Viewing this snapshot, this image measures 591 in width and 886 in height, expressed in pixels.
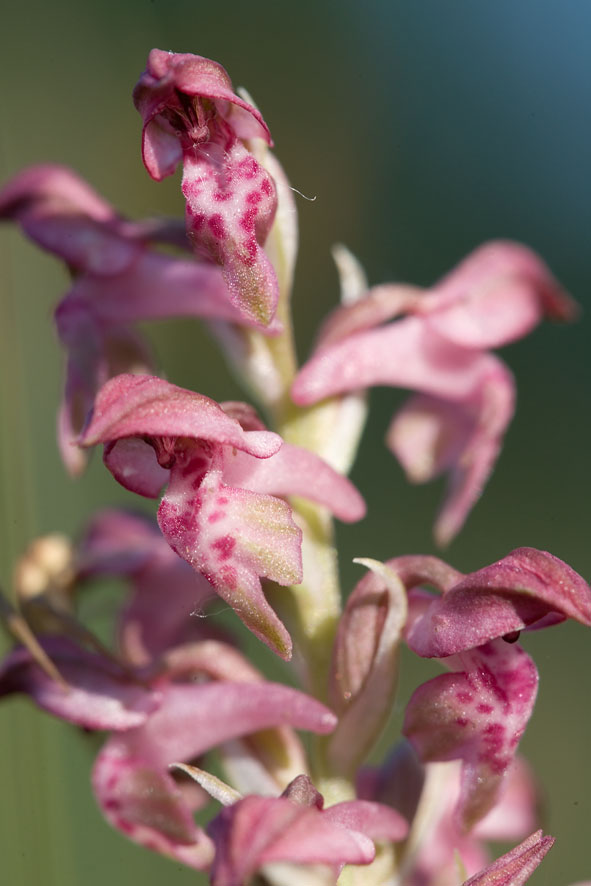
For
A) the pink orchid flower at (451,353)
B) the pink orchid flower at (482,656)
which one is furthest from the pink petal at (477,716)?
the pink orchid flower at (451,353)

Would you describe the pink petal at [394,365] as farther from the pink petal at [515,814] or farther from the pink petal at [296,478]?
the pink petal at [515,814]

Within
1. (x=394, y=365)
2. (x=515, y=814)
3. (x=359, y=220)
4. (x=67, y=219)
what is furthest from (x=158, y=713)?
(x=359, y=220)

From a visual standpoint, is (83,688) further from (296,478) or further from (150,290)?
(150,290)

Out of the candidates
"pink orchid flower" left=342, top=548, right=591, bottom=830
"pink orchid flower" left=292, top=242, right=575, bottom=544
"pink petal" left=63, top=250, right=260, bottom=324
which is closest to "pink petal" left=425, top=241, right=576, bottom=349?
"pink orchid flower" left=292, top=242, right=575, bottom=544

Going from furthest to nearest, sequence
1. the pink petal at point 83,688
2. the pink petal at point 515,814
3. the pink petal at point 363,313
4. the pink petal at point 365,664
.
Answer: the pink petal at point 515,814, the pink petal at point 363,313, the pink petal at point 83,688, the pink petal at point 365,664

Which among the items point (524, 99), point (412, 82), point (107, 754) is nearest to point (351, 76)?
point (412, 82)

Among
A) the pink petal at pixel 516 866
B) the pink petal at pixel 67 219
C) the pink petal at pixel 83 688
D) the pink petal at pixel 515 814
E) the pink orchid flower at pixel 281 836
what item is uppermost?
the pink petal at pixel 67 219

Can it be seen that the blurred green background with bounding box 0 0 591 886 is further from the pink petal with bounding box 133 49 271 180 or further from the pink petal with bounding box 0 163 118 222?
the pink petal with bounding box 133 49 271 180
